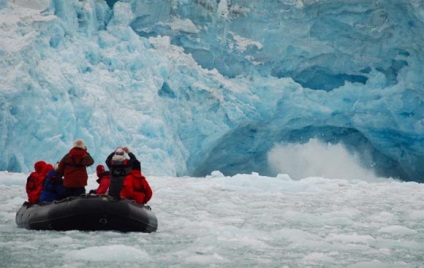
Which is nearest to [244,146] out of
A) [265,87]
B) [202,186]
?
[265,87]

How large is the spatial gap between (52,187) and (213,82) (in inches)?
579

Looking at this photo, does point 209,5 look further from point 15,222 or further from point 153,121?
point 15,222

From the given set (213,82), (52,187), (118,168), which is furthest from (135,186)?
(213,82)

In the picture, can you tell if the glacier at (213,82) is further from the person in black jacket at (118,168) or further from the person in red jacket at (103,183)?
the person in black jacket at (118,168)

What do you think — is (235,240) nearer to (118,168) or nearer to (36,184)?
(118,168)


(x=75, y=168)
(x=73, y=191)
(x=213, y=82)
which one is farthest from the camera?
(x=213, y=82)

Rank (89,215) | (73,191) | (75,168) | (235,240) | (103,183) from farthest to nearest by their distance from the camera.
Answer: (103,183)
(73,191)
(75,168)
(89,215)
(235,240)

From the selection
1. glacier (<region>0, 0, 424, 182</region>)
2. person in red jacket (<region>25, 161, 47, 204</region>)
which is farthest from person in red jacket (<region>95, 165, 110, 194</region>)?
glacier (<region>0, 0, 424, 182</region>)

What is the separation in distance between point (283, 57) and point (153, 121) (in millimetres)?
6332

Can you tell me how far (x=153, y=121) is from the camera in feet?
60.1

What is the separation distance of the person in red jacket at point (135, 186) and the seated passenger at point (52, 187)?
2.30ft

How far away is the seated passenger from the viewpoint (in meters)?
6.39

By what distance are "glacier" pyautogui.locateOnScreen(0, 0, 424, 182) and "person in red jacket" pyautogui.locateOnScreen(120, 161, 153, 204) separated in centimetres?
944

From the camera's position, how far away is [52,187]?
6.43m
